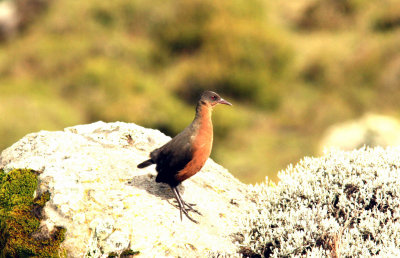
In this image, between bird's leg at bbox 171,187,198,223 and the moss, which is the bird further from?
the moss

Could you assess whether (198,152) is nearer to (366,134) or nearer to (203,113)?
(203,113)

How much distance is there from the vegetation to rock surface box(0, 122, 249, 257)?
418 mm

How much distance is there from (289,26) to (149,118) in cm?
1852

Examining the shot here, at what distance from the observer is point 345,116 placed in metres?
26.4

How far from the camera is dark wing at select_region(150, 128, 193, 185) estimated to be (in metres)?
6.02

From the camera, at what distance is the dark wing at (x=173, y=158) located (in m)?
6.02

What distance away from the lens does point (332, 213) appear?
6258 mm

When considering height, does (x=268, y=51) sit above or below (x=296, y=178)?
above

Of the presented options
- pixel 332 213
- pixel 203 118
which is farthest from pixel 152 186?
pixel 332 213

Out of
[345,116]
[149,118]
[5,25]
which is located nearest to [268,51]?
[345,116]

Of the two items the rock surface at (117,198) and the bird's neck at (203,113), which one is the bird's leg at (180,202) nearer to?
the rock surface at (117,198)

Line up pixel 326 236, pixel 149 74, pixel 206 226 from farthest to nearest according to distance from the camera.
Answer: pixel 149 74, pixel 206 226, pixel 326 236

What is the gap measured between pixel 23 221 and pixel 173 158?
189 centimetres

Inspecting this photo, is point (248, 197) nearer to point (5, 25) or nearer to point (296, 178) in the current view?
point (296, 178)
